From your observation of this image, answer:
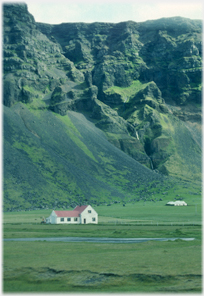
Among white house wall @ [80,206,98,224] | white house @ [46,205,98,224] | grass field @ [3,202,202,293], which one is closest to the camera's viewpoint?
grass field @ [3,202,202,293]

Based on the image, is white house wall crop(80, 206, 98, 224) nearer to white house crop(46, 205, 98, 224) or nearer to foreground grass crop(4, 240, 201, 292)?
white house crop(46, 205, 98, 224)

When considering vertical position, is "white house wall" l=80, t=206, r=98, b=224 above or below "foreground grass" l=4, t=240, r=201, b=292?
below

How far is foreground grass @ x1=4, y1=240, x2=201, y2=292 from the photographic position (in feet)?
137

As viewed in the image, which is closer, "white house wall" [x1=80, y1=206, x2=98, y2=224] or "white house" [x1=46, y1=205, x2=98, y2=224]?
"white house" [x1=46, y1=205, x2=98, y2=224]

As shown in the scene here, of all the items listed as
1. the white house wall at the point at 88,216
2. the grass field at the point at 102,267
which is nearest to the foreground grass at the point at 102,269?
the grass field at the point at 102,267

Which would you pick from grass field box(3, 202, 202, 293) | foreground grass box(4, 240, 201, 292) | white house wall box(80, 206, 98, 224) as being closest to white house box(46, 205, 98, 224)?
white house wall box(80, 206, 98, 224)

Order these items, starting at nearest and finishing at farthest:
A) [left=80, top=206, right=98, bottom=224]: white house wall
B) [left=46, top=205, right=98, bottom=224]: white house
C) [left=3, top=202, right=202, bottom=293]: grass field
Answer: [left=3, top=202, right=202, bottom=293]: grass field
[left=46, top=205, right=98, bottom=224]: white house
[left=80, top=206, right=98, bottom=224]: white house wall

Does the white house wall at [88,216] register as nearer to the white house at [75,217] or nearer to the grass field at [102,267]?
the white house at [75,217]

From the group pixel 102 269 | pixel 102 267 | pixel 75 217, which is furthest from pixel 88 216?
pixel 102 269

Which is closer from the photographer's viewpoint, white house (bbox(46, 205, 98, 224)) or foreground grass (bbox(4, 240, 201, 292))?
foreground grass (bbox(4, 240, 201, 292))

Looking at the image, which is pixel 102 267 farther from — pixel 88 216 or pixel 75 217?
pixel 88 216

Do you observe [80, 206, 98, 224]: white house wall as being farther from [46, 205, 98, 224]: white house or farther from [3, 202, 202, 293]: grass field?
[3, 202, 202, 293]: grass field

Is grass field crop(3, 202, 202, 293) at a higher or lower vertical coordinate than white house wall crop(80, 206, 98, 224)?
higher

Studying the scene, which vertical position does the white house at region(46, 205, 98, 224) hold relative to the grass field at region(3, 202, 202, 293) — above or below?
below
